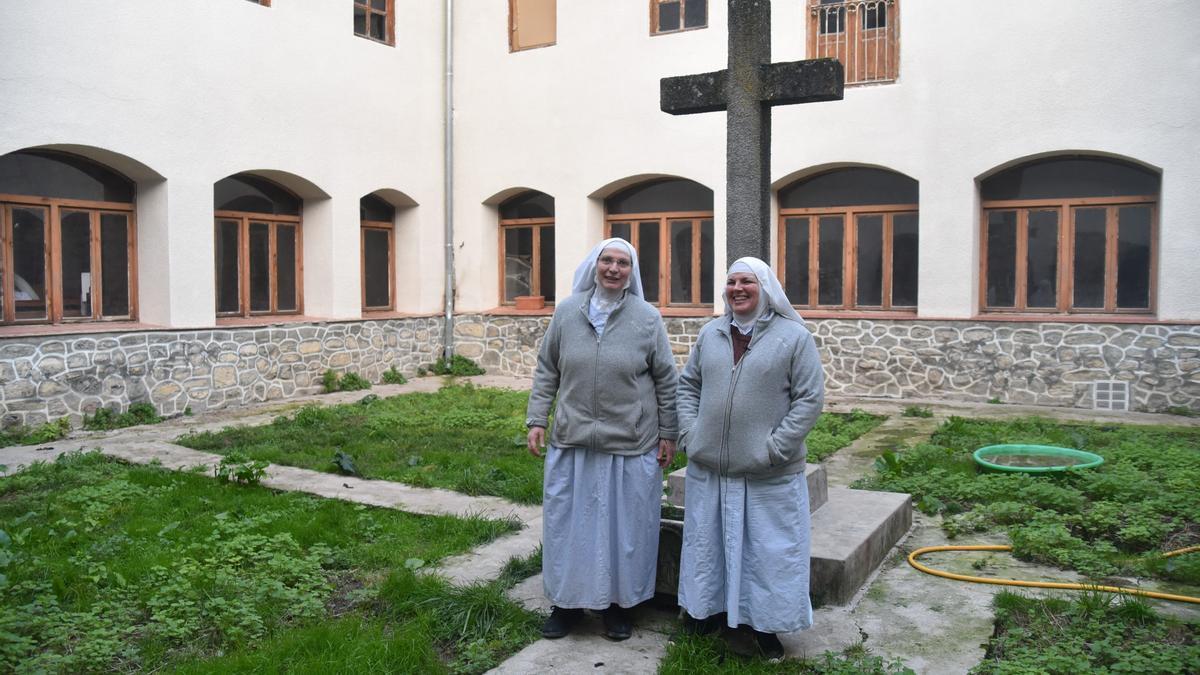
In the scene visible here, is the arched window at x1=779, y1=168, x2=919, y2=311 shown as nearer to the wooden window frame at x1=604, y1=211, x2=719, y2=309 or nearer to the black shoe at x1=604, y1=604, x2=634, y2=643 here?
the wooden window frame at x1=604, y1=211, x2=719, y2=309

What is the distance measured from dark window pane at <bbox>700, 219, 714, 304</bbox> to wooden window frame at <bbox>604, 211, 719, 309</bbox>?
0.11ft

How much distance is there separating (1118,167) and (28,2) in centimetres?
1218

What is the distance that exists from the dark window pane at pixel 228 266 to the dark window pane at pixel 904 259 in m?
→ 8.69

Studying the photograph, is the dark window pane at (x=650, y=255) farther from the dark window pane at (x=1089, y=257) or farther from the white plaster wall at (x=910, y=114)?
the dark window pane at (x=1089, y=257)

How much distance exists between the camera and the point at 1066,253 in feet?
37.5

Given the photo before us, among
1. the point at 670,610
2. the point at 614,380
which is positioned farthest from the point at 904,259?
the point at 614,380

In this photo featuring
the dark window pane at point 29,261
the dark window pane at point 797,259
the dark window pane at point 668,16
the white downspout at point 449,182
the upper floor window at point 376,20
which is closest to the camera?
the dark window pane at point 29,261

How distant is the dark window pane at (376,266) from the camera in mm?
14242

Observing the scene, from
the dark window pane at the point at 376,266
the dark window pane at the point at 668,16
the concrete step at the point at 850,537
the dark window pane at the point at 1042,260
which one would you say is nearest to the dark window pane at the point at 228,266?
the dark window pane at the point at 376,266

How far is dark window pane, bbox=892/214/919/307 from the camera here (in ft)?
40.0

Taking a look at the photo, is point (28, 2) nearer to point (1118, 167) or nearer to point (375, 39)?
point (375, 39)

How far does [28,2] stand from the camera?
9.48 meters

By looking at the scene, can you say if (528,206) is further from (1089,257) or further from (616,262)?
(616,262)

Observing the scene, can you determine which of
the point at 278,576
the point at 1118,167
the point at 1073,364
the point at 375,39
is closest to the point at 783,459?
the point at 278,576
